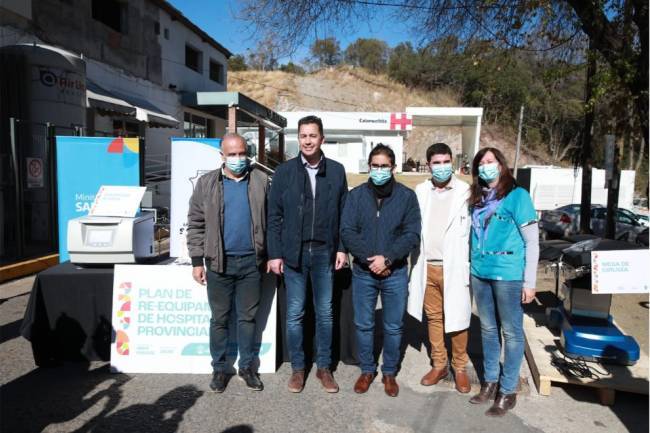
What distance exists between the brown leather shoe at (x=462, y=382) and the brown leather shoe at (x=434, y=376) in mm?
131

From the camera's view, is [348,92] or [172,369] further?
[348,92]

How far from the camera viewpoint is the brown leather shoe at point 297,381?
354 cm

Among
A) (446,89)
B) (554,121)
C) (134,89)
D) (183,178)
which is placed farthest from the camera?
(446,89)

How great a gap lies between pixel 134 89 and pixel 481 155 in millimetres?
14266

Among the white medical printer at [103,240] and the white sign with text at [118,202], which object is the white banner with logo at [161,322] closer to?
the white medical printer at [103,240]

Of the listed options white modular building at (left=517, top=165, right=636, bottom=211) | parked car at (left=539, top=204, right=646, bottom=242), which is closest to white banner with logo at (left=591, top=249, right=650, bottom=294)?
parked car at (left=539, top=204, right=646, bottom=242)

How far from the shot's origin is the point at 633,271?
3162 mm

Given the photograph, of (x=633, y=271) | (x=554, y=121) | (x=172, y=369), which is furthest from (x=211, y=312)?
(x=554, y=121)

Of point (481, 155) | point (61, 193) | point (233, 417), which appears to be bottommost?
point (233, 417)

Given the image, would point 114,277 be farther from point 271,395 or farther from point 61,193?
point 61,193

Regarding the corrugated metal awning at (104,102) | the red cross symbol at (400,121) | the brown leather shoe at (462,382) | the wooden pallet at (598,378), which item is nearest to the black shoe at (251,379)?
the brown leather shoe at (462,382)

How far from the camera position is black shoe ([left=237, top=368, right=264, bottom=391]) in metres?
3.57

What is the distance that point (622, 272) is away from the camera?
10.4 feet

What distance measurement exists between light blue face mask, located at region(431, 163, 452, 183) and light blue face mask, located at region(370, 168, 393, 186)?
34 centimetres
